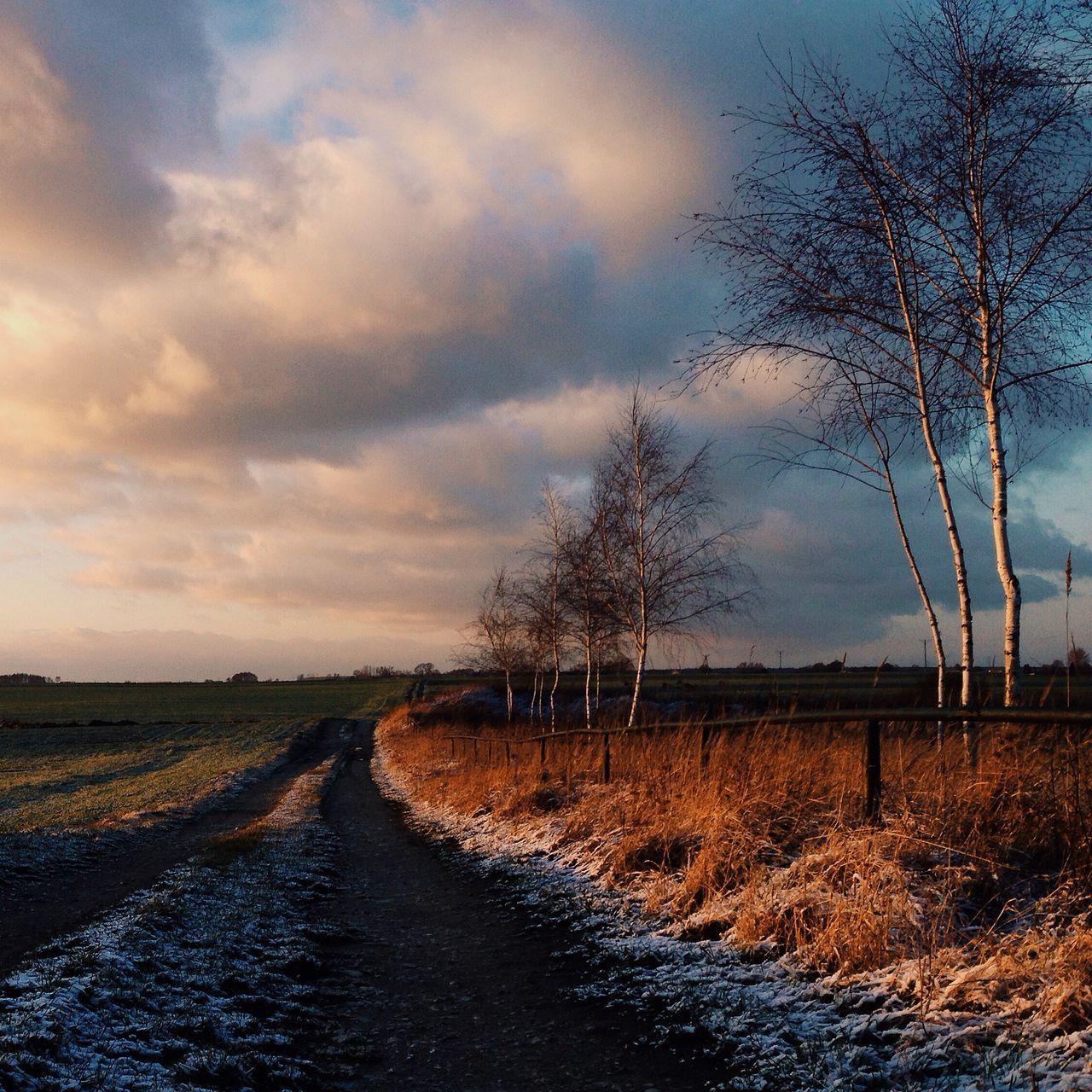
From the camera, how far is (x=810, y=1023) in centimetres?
432

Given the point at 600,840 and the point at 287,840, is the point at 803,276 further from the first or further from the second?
the point at 287,840

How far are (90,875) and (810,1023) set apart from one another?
1022 centimetres

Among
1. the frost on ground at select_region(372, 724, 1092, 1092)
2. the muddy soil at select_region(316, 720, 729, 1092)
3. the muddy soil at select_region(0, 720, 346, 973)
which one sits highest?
the frost on ground at select_region(372, 724, 1092, 1092)

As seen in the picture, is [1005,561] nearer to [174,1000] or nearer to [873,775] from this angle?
[873,775]

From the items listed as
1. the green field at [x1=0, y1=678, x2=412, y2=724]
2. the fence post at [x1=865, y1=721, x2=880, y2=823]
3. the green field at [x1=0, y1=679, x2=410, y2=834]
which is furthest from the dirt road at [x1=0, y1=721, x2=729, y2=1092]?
the green field at [x1=0, y1=678, x2=412, y2=724]

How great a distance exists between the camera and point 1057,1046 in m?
3.48

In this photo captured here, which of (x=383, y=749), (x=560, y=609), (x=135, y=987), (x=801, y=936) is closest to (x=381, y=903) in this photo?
(x=135, y=987)

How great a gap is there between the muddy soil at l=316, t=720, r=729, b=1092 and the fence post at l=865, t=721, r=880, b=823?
246 cm

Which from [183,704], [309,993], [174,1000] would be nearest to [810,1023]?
[309,993]

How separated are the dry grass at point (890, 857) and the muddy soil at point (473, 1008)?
103 cm

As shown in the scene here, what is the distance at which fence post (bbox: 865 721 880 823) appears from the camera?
6.29 m

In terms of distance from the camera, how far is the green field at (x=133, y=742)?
2209cm

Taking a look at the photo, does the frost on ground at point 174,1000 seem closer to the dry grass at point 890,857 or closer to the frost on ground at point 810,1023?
the frost on ground at point 810,1023

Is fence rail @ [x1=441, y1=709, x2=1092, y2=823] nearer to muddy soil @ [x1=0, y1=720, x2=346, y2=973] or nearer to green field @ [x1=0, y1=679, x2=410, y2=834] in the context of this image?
muddy soil @ [x1=0, y1=720, x2=346, y2=973]
